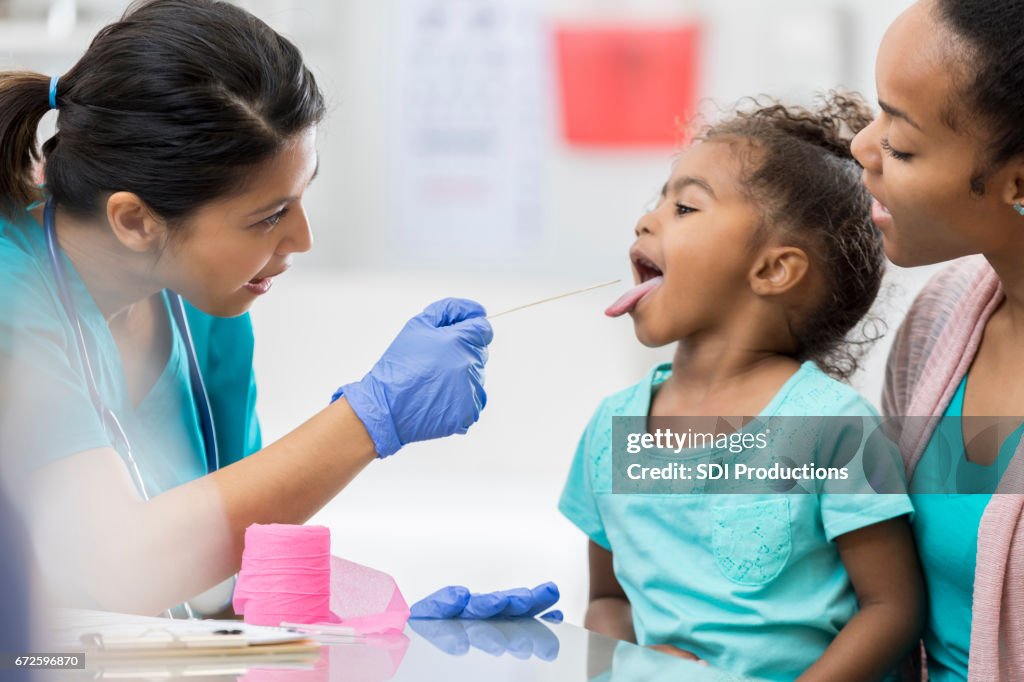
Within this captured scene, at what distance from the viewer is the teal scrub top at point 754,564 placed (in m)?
1.26

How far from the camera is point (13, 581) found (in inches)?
19.4

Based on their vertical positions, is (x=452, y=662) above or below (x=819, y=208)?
below

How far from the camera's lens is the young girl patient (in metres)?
1.26

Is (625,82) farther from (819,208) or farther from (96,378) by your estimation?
(96,378)

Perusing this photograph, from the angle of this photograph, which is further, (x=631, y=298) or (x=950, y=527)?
(x=631, y=298)

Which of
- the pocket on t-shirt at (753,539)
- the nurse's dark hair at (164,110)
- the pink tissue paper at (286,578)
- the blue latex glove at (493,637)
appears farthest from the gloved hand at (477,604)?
the nurse's dark hair at (164,110)

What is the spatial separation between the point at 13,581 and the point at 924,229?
1.04m

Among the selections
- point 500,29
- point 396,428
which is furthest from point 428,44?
point 396,428

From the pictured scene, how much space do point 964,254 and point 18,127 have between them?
1110 millimetres

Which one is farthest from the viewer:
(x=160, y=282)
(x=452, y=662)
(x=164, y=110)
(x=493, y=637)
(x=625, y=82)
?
(x=625, y=82)

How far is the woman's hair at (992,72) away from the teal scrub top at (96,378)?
0.96 metres

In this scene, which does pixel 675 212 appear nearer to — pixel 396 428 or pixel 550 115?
pixel 396 428

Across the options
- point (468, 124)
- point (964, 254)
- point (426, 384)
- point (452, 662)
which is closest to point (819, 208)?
point (964, 254)

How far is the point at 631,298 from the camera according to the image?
144 centimetres
